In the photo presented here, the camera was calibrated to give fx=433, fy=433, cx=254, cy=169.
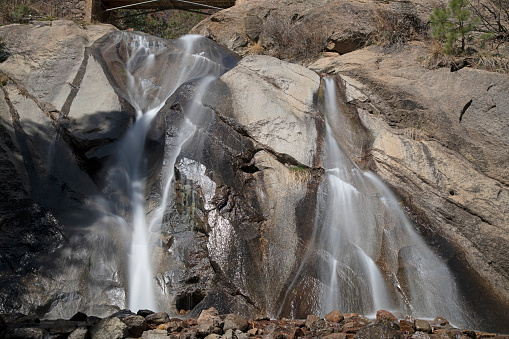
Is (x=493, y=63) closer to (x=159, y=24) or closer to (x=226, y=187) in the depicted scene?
(x=226, y=187)

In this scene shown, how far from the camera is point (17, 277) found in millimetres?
5633

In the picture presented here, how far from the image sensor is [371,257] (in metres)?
6.34

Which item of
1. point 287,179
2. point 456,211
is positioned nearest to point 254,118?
point 287,179

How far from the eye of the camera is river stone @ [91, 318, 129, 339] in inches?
161

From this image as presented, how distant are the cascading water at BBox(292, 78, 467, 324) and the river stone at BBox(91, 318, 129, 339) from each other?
258cm

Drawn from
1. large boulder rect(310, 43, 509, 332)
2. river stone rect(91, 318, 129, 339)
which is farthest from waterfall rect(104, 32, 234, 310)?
large boulder rect(310, 43, 509, 332)

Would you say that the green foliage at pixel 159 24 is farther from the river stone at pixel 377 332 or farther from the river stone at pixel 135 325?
the river stone at pixel 377 332

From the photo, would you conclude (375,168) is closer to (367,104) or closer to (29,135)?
(367,104)

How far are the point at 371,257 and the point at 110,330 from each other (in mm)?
→ 3803

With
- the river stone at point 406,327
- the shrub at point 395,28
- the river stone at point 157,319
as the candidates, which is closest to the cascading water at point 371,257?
the river stone at point 406,327

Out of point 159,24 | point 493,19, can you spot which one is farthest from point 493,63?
point 159,24

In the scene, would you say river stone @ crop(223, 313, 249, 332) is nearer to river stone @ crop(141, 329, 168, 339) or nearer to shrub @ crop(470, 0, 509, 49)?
river stone @ crop(141, 329, 168, 339)

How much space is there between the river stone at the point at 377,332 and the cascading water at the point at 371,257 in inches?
54.8

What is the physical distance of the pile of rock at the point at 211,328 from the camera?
4.09m
